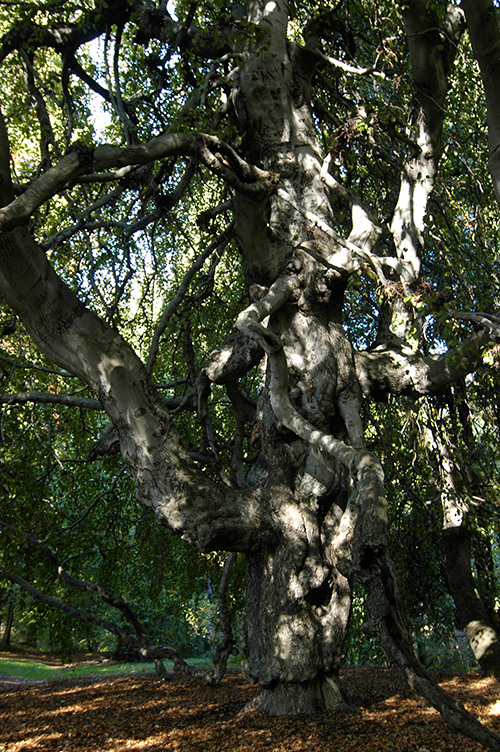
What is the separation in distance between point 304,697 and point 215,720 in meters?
0.89

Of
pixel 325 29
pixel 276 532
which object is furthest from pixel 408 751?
pixel 325 29

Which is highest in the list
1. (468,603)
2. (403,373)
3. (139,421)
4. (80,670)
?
(403,373)

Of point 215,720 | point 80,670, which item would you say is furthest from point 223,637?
point 80,670

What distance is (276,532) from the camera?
170 inches

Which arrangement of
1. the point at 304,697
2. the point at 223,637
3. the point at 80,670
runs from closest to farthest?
the point at 304,697 < the point at 223,637 < the point at 80,670

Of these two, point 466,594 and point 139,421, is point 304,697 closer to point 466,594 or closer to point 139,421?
point 139,421

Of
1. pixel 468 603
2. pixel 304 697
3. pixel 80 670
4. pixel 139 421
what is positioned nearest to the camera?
pixel 304 697

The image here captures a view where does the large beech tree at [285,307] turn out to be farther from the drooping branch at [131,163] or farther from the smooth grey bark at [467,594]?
the smooth grey bark at [467,594]

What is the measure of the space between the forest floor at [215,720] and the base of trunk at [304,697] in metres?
0.08

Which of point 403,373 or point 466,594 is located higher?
point 403,373

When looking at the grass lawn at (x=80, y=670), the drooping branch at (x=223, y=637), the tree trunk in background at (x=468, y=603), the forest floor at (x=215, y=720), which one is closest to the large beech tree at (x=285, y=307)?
the tree trunk in background at (x=468, y=603)

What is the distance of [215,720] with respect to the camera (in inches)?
173

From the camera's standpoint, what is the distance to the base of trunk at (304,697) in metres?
3.95

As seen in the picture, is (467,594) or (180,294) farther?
(467,594)
